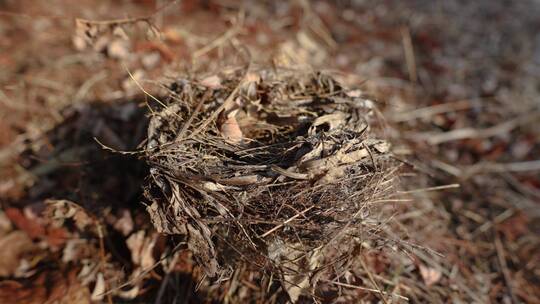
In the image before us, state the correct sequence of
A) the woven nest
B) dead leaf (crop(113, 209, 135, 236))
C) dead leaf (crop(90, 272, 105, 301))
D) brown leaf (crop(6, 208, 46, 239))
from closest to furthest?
the woven nest
dead leaf (crop(90, 272, 105, 301))
dead leaf (crop(113, 209, 135, 236))
brown leaf (crop(6, 208, 46, 239))

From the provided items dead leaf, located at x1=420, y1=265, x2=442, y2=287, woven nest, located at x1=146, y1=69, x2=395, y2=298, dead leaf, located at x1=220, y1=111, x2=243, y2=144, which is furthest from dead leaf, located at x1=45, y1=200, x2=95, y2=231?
dead leaf, located at x1=420, y1=265, x2=442, y2=287

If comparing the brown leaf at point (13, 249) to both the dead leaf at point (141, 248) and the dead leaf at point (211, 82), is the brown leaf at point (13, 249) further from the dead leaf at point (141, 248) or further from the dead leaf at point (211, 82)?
the dead leaf at point (211, 82)

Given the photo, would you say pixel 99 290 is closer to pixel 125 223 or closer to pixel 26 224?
pixel 125 223

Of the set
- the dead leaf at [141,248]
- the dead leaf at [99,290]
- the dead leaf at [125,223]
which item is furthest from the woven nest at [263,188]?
the dead leaf at [99,290]

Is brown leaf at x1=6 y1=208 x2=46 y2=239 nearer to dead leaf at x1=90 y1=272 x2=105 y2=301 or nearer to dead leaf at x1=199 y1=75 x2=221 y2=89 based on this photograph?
dead leaf at x1=90 y1=272 x2=105 y2=301

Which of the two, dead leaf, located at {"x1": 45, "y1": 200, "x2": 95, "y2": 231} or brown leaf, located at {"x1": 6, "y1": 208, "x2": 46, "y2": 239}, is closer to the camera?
dead leaf, located at {"x1": 45, "y1": 200, "x2": 95, "y2": 231}

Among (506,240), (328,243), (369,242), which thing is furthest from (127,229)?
(506,240)

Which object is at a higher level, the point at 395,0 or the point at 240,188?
the point at 395,0

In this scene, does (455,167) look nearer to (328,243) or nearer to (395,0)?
(328,243)
